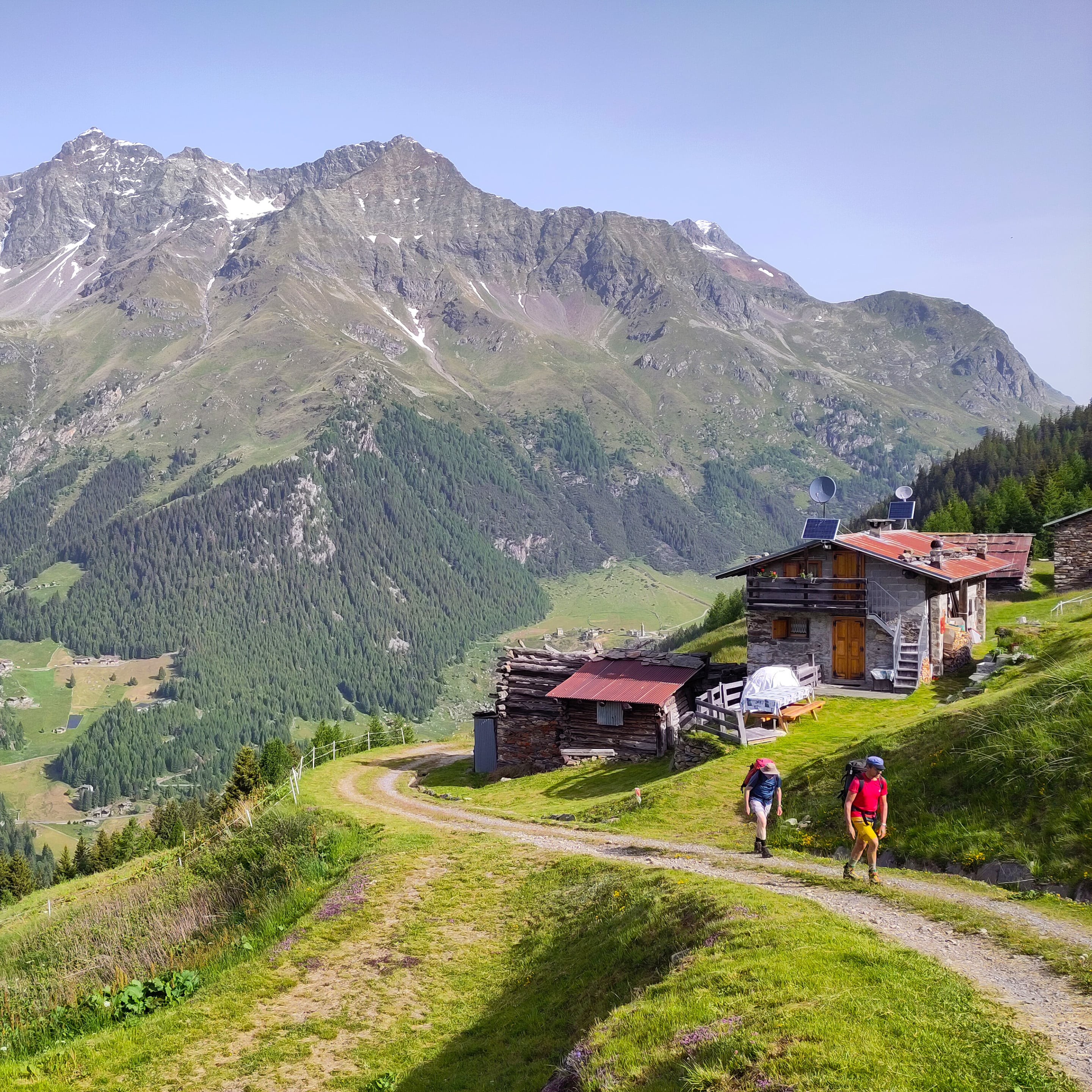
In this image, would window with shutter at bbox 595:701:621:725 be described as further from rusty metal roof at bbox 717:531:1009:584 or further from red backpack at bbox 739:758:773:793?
red backpack at bbox 739:758:773:793

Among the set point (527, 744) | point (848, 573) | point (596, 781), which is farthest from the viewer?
point (527, 744)

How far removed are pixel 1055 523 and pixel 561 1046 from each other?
206ft

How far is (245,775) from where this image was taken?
92312mm

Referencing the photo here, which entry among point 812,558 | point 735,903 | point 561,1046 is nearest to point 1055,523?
point 812,558

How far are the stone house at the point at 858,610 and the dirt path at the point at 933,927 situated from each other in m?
23.2

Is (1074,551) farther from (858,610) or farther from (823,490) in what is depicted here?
(858,610)

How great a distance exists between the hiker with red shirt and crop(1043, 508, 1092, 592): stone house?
5489 cm

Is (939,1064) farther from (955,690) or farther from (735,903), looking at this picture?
(955,690)

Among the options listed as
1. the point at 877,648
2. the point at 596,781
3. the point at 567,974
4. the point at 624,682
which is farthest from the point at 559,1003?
the point at 877,648

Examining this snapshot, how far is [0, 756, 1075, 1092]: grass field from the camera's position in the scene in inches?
491

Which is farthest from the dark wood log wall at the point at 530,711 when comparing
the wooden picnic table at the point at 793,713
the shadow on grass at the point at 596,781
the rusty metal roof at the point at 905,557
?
the wooden picnic table at the point at 793,713

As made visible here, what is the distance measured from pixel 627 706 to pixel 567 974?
98.6 ft

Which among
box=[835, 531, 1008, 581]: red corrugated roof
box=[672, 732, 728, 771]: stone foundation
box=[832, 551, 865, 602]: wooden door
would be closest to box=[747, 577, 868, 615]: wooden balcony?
box=[832, 551, 865, 602]: wooden door

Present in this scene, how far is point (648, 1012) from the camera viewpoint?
14.7m
